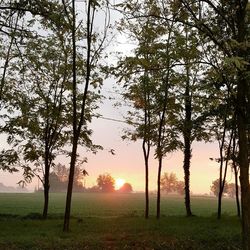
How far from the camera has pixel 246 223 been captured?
1358cm

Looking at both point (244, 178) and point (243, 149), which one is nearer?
point (244, 178)

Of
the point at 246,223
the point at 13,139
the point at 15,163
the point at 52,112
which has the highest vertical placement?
the point at 52,112

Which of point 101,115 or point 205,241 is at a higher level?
point 101,115

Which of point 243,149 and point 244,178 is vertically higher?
point 243,149

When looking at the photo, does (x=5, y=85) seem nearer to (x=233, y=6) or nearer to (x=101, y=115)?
(x=101, y=115)

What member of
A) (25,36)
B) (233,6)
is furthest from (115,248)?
(233,6)

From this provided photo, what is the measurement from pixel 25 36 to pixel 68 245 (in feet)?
28.4

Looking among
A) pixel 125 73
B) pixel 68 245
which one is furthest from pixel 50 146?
pixel 125 73

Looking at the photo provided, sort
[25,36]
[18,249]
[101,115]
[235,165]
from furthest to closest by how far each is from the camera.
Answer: [235,165], [101,115], [18,249], [25,36]

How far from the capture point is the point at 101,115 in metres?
30.1

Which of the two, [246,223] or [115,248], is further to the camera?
[115,248]

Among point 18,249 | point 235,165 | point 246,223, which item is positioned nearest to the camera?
point 246,223

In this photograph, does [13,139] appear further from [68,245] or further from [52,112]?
[68,245]

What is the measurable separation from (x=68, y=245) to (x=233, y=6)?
1115cm
